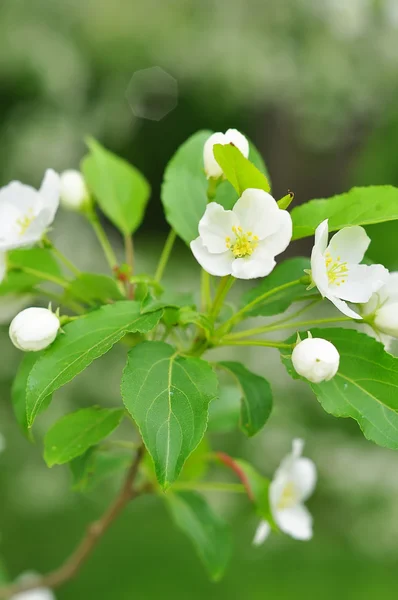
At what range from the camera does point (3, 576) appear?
1.74 metres

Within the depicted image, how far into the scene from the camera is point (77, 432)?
0.98 m

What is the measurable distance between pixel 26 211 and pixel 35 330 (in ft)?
1.10

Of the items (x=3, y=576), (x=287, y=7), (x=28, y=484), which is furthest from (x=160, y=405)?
(x=287, y=7)

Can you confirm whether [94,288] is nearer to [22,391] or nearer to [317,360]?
[22,391]

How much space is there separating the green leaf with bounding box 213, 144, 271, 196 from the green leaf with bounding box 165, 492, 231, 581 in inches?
26.3

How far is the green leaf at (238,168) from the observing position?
2.63ft

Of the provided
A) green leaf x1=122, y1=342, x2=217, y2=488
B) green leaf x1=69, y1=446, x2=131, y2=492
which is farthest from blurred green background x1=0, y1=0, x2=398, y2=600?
green leaf x1=122, y1=342, x2=217, y2=488

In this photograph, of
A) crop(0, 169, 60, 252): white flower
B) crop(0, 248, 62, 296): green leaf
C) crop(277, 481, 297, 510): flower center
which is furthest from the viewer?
crop(277, 481, 297, 510): flower center

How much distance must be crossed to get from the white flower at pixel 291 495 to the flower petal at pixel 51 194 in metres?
0.56

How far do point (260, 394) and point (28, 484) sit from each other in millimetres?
3044

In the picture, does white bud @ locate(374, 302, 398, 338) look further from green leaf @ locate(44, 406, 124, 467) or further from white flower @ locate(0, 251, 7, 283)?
white flower @ locate(0, 251, 7, 283)

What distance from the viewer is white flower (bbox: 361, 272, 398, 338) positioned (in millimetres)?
896

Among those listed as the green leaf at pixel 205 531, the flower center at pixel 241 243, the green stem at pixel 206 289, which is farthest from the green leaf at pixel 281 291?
the green leaf at pixel 205 531

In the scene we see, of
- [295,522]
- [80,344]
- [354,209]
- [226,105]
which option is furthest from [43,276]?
[226,105]
